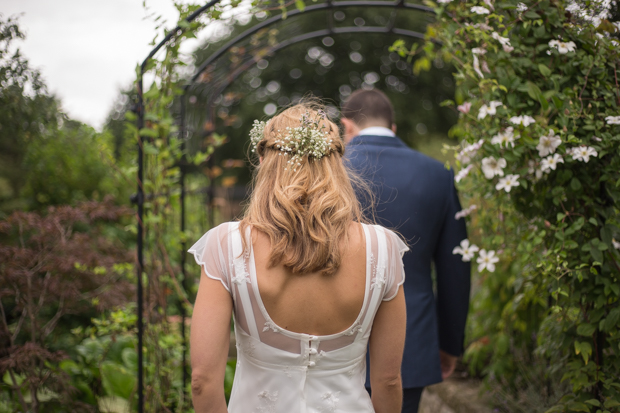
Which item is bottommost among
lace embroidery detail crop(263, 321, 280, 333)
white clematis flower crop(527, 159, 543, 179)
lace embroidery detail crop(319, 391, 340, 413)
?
lace embroidery detail crop(319, 391, 340, 413)

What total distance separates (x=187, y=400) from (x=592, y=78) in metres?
2.61

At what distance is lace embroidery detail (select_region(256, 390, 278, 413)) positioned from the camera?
1268mm

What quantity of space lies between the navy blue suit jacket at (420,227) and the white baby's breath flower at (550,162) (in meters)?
0.44

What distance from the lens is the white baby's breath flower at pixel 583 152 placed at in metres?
1.61

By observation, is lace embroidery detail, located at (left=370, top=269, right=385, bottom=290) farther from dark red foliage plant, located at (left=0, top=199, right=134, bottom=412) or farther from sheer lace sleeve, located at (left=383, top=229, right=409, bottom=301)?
dark red foliage plant, located at (left=0, top=199, right=134, bottom=412)

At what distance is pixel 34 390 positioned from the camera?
2.23 meters

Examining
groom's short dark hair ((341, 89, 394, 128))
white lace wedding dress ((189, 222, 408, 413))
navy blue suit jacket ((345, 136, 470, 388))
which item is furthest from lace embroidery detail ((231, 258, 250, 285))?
groom's short dark hair ((341, 89, 394, 128))

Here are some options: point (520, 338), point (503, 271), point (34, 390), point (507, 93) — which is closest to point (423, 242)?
point (507, 93)

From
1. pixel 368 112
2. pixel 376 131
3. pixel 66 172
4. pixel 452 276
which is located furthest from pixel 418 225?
pixel 66 172

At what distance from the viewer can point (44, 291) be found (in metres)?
2.40

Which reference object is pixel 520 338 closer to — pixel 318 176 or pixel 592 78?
pixel 592 78

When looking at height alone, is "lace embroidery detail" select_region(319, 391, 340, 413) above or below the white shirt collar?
below

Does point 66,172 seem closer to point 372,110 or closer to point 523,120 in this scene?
point 372,110

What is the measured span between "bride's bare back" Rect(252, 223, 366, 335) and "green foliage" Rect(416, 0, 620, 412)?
2.75 feet
